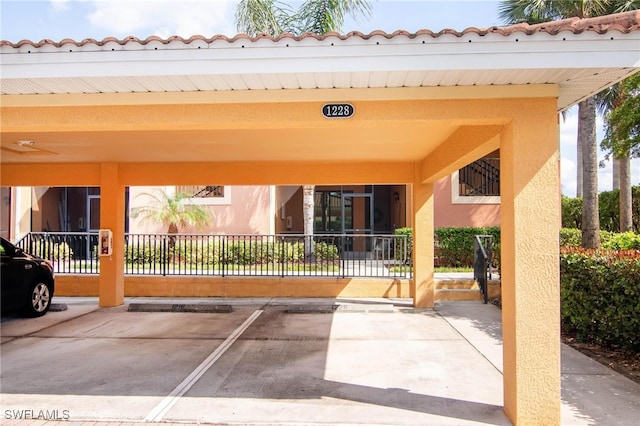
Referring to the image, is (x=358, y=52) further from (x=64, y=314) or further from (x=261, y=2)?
(x=261, y=2)

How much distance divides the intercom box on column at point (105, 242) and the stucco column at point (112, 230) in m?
0.09

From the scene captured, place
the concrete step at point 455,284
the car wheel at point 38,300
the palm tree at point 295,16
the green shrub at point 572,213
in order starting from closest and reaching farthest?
the car wheel at point 38,300, the concrete step at point 455,284, the palm tree at point 295,16, the green shrub at point 572,213

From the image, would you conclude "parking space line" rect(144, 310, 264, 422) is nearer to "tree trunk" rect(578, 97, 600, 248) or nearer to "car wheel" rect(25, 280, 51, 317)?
"car wheel" rect(25, 280, 51, 317)

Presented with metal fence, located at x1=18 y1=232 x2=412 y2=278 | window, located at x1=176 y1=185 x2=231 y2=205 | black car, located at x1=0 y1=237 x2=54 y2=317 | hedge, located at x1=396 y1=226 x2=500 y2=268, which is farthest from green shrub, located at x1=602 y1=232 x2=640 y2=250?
black car, located at x1=0 y1=237 x2=54 y2=317

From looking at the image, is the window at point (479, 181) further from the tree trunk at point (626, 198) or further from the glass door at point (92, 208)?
the glass door at point (92, 208)

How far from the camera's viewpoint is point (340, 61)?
3.62 metres

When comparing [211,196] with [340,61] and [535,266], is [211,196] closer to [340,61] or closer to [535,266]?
[340,61]

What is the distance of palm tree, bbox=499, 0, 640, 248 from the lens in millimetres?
11172

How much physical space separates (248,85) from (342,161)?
5453 mm

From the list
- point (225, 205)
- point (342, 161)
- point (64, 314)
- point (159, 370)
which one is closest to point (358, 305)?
point (342, 161)

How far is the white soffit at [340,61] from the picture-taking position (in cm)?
347

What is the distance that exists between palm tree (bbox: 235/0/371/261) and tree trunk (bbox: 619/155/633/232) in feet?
32.0

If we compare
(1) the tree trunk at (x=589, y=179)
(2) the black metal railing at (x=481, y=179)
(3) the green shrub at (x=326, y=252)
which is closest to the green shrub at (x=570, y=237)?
(2) the black metal railing at (x=481, y=179)

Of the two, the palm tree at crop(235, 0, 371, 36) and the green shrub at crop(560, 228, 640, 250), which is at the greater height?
the palm tree at crop(235, 0, 371, 36)
